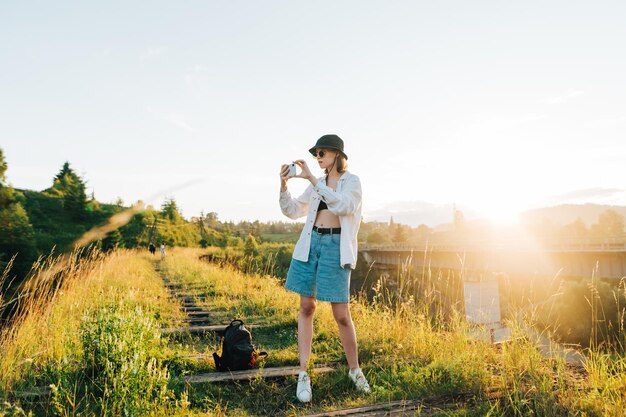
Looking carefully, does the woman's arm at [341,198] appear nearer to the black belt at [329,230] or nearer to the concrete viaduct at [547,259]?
the black belt at [329,230]

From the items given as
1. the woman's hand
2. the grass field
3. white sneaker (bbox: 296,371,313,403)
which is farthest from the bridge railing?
the woman's hand

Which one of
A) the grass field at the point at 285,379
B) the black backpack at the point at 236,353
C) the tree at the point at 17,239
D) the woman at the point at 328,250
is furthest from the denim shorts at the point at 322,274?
the tree at the point at 17,239

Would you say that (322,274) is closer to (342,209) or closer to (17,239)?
(342,209)

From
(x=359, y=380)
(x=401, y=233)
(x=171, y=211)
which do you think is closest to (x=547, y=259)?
(x=359, y=380)

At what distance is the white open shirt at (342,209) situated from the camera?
10.8ft

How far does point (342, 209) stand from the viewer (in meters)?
3.28

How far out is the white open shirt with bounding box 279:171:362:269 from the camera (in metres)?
3.29

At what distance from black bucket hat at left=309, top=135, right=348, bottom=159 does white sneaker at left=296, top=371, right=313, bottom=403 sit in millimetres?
1941

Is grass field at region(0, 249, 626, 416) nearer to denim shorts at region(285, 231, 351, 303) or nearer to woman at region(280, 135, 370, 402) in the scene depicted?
woman at region(280, 135, 370, 402)

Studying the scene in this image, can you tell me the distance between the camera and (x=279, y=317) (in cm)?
661

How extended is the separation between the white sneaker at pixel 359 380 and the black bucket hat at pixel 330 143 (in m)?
1.92

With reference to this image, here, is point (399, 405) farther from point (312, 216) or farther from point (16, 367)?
point (16, 367)

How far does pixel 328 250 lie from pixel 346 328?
2.28ft

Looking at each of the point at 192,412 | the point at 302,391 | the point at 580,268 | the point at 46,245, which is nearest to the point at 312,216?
the point at 302,391
